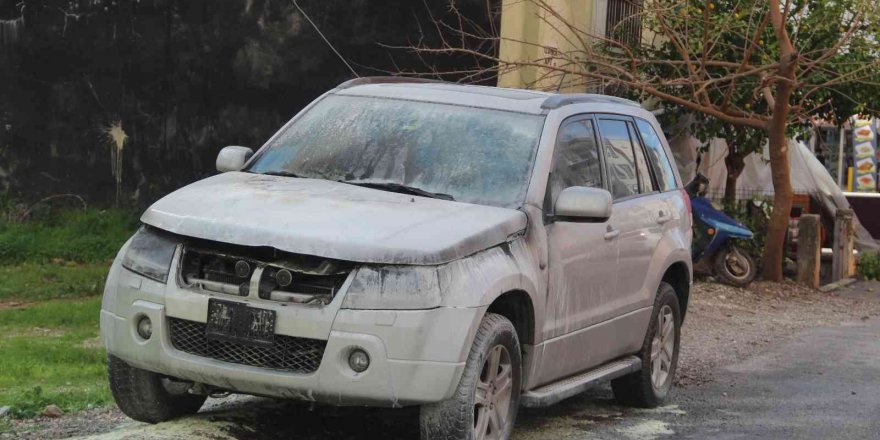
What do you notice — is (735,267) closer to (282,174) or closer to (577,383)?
(577,383)

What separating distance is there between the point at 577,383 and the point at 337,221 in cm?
195

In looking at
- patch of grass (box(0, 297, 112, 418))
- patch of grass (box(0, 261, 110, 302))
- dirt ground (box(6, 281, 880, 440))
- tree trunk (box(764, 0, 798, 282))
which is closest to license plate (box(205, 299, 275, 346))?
dirt ground (box(6, 281, 880, 440))

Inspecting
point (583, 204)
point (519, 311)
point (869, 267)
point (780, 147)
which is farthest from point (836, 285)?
point (519, 311)

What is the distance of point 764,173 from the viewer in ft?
71.7

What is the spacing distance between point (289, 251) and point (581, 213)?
1.66 meters

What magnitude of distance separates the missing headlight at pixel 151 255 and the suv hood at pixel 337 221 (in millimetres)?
73

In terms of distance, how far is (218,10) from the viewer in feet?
53.7

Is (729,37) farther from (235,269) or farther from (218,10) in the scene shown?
(235,269)

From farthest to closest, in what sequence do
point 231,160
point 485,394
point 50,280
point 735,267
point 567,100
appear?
point 735,267 → point 50,280 → point 567,100 → point 231,160 → point 485,394

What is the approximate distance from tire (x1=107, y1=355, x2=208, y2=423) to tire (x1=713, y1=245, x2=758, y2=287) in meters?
11.1

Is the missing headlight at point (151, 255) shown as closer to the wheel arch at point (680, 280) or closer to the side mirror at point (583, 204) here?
the side mirror at point (583, 204)

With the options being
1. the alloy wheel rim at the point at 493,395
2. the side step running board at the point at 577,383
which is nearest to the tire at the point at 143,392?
the alloy wheel rim at the point at 493,395

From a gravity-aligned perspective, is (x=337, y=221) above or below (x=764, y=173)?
above

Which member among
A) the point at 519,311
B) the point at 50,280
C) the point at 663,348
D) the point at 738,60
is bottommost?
the point at 50,280
